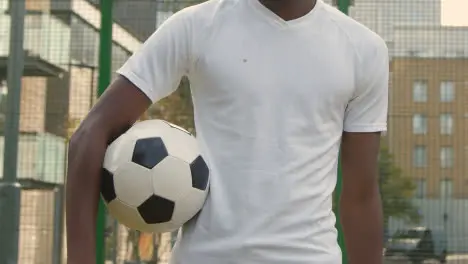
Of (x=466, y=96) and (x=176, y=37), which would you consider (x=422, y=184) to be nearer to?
(x=466, y=96)

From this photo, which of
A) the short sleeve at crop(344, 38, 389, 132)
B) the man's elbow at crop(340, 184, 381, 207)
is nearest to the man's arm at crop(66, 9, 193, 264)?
the short sleeve at crop(344, 38, 389, 132)

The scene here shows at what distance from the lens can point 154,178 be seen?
1.49 metres

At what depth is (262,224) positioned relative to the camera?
140 centimetres

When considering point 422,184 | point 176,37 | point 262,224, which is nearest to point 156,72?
point 176,37

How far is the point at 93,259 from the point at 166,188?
20 centimetres

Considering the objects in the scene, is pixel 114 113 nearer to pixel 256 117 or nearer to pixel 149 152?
pixel 149 152

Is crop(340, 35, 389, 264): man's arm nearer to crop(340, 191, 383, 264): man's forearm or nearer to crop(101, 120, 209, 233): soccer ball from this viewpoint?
crop(340, 191, 383, 264): man's forearm

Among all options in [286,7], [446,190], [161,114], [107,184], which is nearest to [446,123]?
[446,190]

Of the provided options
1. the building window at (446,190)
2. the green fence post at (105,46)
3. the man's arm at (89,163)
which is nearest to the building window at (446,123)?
the building window at (446,190)

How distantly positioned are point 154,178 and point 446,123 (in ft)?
9.28

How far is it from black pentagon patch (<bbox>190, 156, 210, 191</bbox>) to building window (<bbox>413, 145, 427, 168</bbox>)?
2700 mm

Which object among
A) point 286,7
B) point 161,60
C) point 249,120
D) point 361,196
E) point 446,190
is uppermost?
point 286,7

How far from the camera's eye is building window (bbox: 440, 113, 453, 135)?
402 cm

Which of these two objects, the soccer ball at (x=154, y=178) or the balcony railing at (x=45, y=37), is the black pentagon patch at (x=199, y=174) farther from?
the balcony railing at (x=45, y=37)
